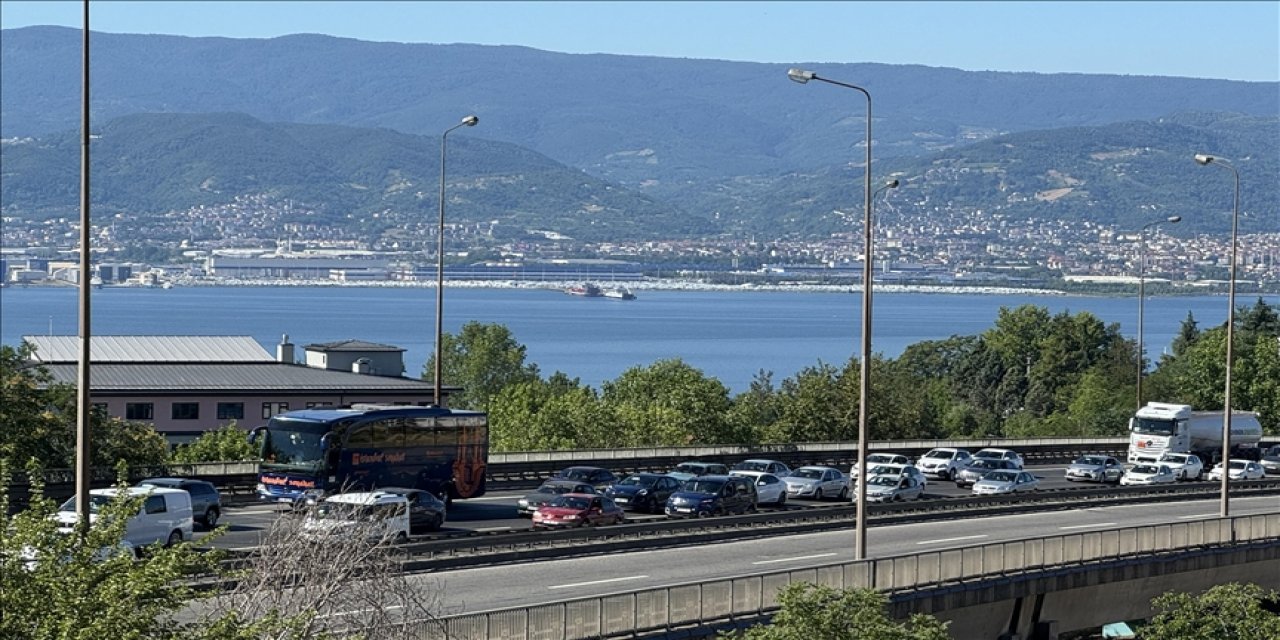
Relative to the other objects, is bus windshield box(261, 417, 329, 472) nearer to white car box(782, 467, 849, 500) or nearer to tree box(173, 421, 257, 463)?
tree box(173, 421, 257, 463)

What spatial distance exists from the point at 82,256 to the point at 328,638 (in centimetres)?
735

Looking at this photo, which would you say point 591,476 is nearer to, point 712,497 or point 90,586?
point 712,497

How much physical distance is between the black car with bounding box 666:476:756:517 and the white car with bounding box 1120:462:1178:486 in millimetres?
18336

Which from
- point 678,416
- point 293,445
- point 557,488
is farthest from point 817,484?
point 678,416

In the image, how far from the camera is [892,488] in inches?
2012

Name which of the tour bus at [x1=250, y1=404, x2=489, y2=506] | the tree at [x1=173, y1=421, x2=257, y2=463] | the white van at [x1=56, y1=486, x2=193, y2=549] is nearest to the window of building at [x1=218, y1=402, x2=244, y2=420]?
the tree at [x1=173, y1=421, x2=257, y2=463]

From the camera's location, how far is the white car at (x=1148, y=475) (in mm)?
61250

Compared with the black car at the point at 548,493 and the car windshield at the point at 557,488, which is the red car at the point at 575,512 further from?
the car windshield at the point at 557,488

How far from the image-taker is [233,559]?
101 feet

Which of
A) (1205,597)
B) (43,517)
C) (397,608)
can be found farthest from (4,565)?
(1205,597)

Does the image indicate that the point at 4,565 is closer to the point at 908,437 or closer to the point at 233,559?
the point at 233,559

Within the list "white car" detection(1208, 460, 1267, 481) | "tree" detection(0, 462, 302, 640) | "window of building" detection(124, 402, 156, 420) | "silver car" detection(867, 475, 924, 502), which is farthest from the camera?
"window of building" detection(124, 402, 156, 420)

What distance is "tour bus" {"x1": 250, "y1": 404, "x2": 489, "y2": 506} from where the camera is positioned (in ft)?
140

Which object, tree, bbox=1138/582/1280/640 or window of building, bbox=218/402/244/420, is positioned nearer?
tree, bbox=1138/582/1280/640
